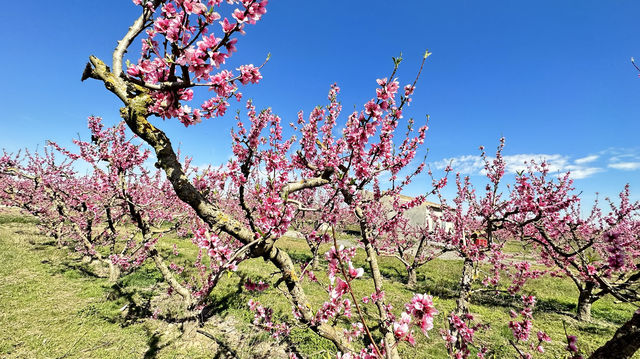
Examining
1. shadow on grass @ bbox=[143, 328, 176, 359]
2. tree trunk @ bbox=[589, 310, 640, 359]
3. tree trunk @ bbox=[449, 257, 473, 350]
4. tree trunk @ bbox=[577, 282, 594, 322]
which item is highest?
tree trunk @ bbox=[589, 310, 640, 359]

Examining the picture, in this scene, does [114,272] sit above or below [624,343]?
below

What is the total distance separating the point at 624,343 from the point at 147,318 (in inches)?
324

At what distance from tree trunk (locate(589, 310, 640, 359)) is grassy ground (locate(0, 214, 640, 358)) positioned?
257 centimetres

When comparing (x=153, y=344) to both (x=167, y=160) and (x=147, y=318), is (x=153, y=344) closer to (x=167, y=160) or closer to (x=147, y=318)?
(x=147, y=318)

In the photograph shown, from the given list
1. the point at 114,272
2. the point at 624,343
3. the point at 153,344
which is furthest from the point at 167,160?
the point at 114,272

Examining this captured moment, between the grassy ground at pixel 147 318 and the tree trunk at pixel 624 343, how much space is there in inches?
101

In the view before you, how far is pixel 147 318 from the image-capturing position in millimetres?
6047

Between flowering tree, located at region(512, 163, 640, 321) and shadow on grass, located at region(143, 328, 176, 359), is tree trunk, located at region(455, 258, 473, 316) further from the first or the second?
shadow on grass, located at region(143, 328, 176, 359)

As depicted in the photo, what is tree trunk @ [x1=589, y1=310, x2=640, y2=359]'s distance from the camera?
5.25 feet

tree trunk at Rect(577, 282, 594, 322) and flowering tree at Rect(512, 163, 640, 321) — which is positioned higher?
flowering tree at Rect(512, 163, 640, 321)

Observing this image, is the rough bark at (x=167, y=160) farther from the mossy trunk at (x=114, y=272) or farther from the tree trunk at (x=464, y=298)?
the mossy trunk at (x=114, y=272)

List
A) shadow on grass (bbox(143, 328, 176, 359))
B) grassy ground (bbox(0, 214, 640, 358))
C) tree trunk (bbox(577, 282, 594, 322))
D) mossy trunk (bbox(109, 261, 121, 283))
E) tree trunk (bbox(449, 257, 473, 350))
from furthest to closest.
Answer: mossy trunk (bbox(109, 261, 121, 283))
tree trunk (bbox(577, 282, 594, 322))
grassy ground (bbox(0, 214, 640, 358))
shadow on grass (bbox(143, 328, 176, 359))
tree trunk (bbox(449, 257, 473, 350))

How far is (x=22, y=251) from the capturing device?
11.4m

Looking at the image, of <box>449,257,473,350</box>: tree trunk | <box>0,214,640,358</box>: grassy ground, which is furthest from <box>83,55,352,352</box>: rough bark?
<box>449,257,473,350</box>: tree trunk
